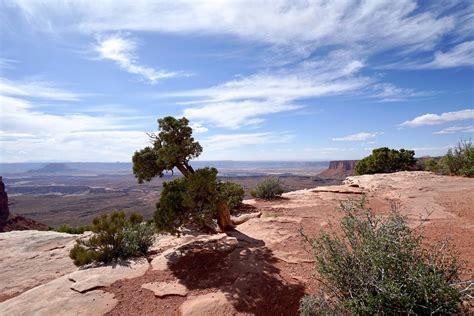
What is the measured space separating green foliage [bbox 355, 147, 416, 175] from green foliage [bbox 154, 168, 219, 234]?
61.6 feet

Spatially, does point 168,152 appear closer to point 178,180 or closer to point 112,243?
point 178,180

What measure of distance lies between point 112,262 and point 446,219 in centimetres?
931

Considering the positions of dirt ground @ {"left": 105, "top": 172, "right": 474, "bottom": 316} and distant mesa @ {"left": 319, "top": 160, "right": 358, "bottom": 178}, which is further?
distant mesa @ {"left": 319, "top": 160, "right": 358, "bottom": 178}

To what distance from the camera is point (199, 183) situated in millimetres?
8008

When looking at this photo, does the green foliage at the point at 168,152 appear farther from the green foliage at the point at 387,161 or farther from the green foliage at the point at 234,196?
the green foliage at the point at 387,161

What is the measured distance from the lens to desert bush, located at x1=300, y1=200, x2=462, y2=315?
11.9 ft

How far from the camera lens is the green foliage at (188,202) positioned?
310 inches

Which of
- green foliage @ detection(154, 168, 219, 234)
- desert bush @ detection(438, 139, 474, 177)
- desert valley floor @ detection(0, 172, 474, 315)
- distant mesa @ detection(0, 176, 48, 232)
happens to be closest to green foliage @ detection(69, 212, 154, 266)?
desert valley floor @ detection(0, 172, 474, 315)

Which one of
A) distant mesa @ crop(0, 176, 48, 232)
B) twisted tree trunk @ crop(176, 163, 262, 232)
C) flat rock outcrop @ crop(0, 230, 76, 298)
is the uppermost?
twisted tree trunk @ crop(176, 163, 262, 232)

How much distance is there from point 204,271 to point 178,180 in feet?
9.08

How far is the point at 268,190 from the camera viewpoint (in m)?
15.1

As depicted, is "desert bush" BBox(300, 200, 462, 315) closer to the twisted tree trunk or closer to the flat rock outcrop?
the twisted tree trunk

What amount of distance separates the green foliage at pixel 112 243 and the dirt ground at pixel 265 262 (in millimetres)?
705

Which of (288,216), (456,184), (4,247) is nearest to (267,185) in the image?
(288,216)
